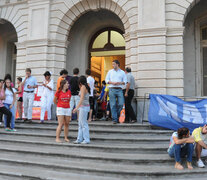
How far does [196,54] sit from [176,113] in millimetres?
5933

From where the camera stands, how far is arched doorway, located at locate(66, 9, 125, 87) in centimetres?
1346

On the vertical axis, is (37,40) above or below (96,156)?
above

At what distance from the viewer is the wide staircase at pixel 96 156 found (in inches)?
201

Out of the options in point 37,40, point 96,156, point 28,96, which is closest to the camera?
point 96,156

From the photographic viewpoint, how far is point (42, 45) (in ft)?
39.1

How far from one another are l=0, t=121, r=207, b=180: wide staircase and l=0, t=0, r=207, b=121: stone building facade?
330 cm

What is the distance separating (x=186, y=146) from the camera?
539 cm

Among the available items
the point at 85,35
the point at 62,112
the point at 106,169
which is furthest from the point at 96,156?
the point at 85,35

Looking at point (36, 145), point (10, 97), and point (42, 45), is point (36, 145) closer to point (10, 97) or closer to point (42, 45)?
point (10, 97)

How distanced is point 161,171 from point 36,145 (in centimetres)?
377

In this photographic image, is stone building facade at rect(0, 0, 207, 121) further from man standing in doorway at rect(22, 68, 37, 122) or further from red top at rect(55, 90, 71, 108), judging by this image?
red top at rect(55, 90, 71, 108)

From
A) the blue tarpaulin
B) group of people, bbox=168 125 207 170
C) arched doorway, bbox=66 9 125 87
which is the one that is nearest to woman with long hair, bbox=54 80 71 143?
the blue tarpaulin

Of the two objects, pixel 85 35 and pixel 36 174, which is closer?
pixel 36 174

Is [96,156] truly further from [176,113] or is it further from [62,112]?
[176,113]
